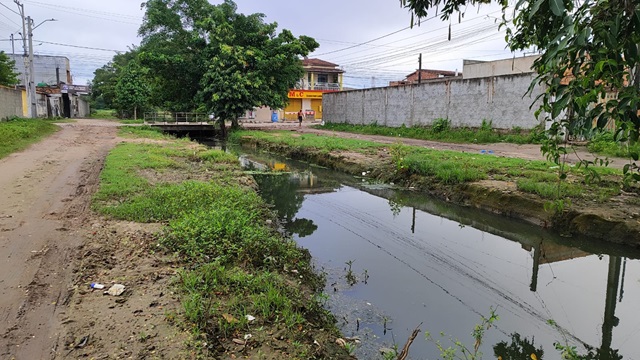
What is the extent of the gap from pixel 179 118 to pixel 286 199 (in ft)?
81.6

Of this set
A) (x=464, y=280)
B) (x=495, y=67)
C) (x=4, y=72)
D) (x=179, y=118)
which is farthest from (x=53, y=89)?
(x=464, y=280)

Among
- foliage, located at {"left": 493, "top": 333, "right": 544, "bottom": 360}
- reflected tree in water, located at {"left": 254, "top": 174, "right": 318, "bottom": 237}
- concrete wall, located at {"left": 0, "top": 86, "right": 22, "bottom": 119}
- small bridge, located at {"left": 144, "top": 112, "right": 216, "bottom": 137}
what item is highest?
concrete wall, located at {"left": 0, "top": 86, "right": 22, "bottom": 119}

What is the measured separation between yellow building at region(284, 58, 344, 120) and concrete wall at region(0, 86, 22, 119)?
84.6 feet

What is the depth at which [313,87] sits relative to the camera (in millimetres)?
52625

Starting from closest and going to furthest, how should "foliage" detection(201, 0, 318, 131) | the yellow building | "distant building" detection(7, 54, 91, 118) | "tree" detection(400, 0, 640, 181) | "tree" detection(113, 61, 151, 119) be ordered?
1. "tree" detection(400, 0, 640, 181)
2. "foliage" detection(201, 0, 318, 131)
3. "distant building" detection(7, 54, 91, 118)
4. "tree" detection(113, 61, 151, 119)
5. the yellow building

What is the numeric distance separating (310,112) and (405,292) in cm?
4504

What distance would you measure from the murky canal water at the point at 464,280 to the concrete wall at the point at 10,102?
22187 millimetres

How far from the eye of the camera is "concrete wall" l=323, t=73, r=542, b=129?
2019cm

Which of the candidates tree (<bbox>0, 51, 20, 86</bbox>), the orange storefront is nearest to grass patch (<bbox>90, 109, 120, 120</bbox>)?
tree (<bbox>0, 51, 20, 86</bbox>)

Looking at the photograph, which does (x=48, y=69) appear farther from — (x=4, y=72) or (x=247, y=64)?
(x=247, y=64)

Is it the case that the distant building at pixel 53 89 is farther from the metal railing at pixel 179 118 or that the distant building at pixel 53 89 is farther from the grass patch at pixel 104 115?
the metal railing at pixel 179 118

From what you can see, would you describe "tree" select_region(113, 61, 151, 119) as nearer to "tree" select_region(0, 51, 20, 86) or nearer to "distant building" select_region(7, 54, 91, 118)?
"distant building" select_region(7, 54, 91, 118)

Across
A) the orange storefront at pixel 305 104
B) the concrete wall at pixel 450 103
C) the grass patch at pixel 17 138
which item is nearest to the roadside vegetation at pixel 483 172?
the concrete wall at pixel 450 103

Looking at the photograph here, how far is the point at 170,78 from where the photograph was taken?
29.7 metres
